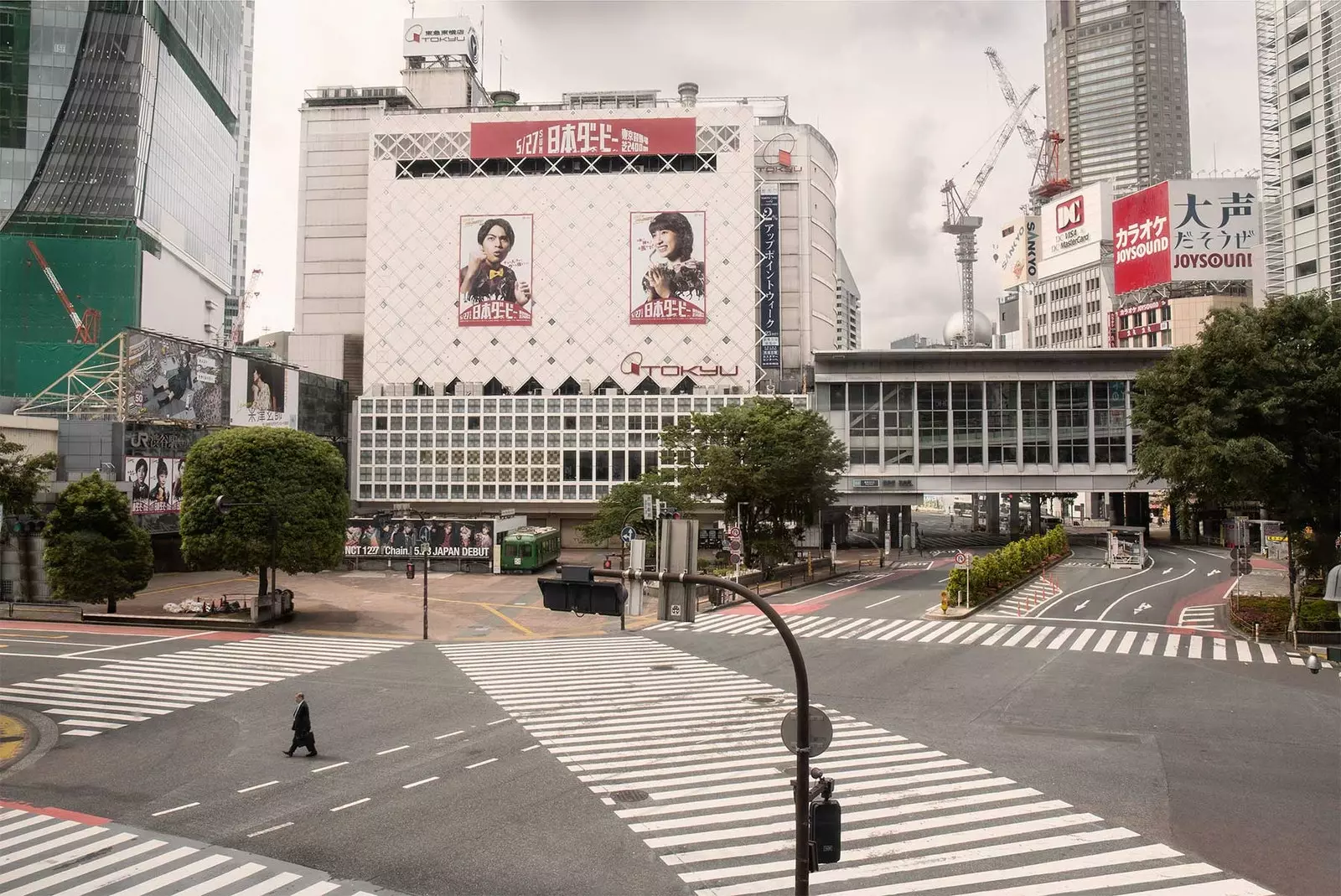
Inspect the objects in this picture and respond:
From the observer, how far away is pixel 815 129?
106m

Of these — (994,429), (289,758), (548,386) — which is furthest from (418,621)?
(994,429)

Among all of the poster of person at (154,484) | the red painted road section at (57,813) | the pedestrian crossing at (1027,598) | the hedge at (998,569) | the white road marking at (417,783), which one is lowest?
the red painted road section at (57,813)

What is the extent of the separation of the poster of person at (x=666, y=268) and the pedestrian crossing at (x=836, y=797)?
6509 cm

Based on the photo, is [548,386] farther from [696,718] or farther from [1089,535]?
[696,718]

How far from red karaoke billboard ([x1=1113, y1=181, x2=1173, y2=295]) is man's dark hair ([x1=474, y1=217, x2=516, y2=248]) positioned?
8427cm

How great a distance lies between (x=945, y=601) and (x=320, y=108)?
96754mm

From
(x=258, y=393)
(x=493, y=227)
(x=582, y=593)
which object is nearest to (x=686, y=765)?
(x=582, y=593)

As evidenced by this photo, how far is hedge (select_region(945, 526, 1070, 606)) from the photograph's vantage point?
46.2 meters

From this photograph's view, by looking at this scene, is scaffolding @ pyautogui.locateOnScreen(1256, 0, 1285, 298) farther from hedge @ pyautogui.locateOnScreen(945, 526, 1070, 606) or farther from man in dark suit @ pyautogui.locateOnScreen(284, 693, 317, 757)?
man in dark suit @ pyautogui.locateOnScreen(284, 693, 317, 757)

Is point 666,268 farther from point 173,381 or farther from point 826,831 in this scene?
point 826,831

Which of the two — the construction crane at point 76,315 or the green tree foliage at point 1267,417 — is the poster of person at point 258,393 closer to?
the construction crane at point 76,315

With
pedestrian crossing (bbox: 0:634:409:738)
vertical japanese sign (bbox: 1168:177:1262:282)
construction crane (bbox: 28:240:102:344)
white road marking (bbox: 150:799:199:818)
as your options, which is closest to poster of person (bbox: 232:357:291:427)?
construction crane (bbox: 28:240:102:344)

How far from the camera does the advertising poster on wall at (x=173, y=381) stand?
5941 centimetres

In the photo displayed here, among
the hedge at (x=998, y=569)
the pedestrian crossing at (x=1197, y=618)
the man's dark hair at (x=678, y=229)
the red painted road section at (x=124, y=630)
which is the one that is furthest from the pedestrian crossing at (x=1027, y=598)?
the man's dark hair at (x=678, y=229)
